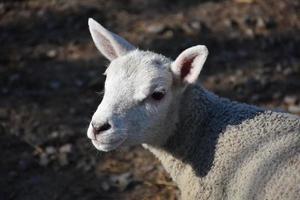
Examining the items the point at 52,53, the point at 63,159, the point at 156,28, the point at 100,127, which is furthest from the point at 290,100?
the point at 100,127

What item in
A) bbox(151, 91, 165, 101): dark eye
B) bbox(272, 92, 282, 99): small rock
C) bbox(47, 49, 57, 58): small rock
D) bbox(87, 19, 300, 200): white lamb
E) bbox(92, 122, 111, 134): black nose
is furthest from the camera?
bbox(47, 49, 57, 58): small rock

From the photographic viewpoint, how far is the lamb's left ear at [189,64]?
4.02m

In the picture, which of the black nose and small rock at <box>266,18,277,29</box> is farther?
small rock at <box>266,18,277,29</box>

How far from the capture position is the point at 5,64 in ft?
22.8

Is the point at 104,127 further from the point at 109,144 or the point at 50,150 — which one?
the point at 50,150

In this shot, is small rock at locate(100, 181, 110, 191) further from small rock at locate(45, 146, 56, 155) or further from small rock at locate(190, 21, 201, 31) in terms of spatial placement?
small rock at locate(190, 21, 201, 31)

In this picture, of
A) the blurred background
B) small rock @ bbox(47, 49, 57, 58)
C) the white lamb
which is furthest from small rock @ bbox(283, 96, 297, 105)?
small rock @ bbox(47, 49, 57, 58)

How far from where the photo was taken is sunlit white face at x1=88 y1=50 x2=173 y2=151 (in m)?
3.81

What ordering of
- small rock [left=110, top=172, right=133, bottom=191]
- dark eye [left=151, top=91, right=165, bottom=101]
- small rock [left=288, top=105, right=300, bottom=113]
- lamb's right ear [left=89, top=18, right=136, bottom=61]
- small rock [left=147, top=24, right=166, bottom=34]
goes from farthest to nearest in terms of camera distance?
1. small rock [left=147, top=24, right=166, bottom=34]
2. small rock [left=288, top=105, right=300, bottom=113]
3. small rock [left=110, top=172, right=133, bottom=191]
4. lamb's right ear [left=89, top=18, right=136, bottom=61]
5. dark eye [left=151, top=91, right=165, bottom=101]

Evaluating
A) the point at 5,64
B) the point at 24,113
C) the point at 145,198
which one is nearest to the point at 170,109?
the point at 145,198

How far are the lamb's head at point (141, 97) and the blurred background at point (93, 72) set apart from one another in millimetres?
1299

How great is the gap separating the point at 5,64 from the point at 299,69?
10.7ft

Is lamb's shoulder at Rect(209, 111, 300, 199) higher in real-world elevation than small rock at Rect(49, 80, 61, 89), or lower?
higher

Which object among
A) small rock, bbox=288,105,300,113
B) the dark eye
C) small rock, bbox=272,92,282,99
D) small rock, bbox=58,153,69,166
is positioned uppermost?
the dark eye
